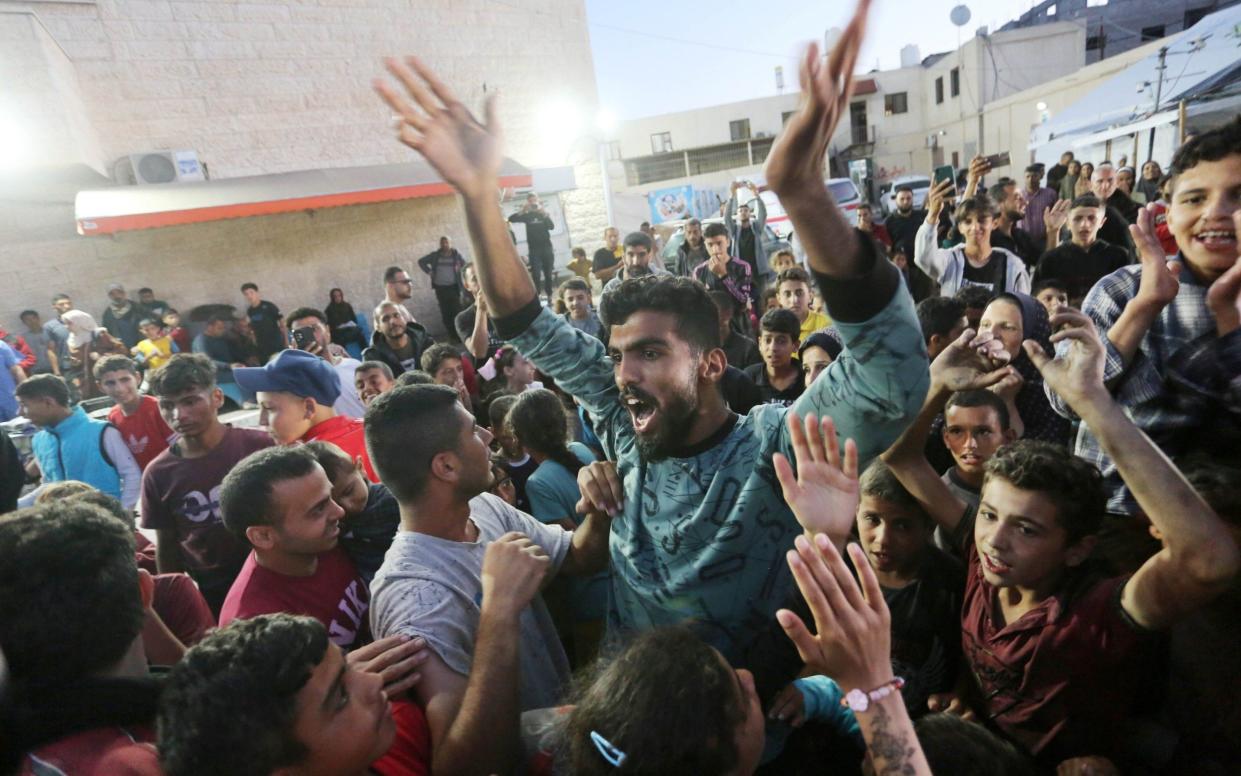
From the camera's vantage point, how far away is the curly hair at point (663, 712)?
3.66 ft

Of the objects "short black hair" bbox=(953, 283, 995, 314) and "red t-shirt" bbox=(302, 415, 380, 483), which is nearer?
"red t-shirt" bbox=(302, 415, 380, 483)

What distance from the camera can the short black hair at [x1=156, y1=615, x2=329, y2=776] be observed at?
1161 millimetres

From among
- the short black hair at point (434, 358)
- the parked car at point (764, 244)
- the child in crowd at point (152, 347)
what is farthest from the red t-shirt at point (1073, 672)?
the child in crowd at point (152, 347)

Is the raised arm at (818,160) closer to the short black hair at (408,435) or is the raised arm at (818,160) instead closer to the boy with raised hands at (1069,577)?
the boy with raised hands at (1069,577)

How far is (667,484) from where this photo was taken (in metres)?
1.67

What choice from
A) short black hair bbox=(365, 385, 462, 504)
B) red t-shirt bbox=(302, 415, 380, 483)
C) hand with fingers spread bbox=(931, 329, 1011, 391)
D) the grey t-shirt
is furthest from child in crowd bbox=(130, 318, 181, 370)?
hand with fingers spread bbox=(931, 329, 1011, 391)

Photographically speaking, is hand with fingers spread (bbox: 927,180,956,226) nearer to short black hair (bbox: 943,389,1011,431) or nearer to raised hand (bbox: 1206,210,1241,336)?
short black hair (bbox: 943,389,1011,431)

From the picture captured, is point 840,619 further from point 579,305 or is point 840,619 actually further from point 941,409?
point 579,305

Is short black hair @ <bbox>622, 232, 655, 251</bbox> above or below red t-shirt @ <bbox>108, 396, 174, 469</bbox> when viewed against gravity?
above

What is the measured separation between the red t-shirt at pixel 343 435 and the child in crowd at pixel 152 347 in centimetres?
709

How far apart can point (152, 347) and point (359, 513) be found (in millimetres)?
8771

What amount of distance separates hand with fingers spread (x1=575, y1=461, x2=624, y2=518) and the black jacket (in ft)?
13.9

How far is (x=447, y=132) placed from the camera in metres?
1.68

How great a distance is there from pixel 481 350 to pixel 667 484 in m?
4.16
